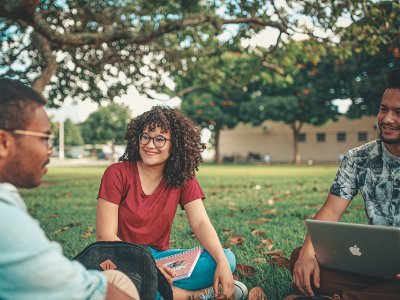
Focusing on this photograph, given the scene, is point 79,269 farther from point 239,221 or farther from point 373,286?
point 239,221

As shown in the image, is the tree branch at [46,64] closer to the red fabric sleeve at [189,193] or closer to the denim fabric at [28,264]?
the red fabric sleeve at [189,193]

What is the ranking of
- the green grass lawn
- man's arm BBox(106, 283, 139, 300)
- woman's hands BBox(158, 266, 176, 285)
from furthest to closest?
the green grass lawn → woman's hands BBox(158, 266, 176, 285) → man's arm BBox(106, 283, 139, 300)

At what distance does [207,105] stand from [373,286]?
35.9m

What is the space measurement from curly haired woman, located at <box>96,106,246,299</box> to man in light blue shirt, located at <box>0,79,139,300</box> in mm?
1444

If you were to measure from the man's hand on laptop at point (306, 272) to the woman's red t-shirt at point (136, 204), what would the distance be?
0.93 metres

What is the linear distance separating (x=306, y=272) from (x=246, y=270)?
2.81 feet

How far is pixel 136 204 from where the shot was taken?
11.1ft

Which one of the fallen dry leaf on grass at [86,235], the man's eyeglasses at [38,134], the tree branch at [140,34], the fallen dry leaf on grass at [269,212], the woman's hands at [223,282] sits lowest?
the fallen dry leaf on grass at [86,235]

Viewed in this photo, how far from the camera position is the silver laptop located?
2.66 m

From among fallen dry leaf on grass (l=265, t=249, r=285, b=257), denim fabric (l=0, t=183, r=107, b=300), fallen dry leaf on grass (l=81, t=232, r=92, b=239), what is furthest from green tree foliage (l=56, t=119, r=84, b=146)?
denim fabric (l=0, t=183, r=107, b=300)

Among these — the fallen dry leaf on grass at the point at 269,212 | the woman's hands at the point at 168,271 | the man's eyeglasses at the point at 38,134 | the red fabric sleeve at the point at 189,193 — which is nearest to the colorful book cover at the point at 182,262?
the woman's hands at the point at 168,271

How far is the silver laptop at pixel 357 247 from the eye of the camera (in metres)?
2.66

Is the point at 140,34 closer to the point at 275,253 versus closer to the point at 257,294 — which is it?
the point at 275,253

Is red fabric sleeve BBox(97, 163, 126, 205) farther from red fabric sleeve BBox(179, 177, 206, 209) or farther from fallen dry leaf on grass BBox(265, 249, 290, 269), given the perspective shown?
fallen dry leaf on grass BBox(265, 249, 290, 269)
